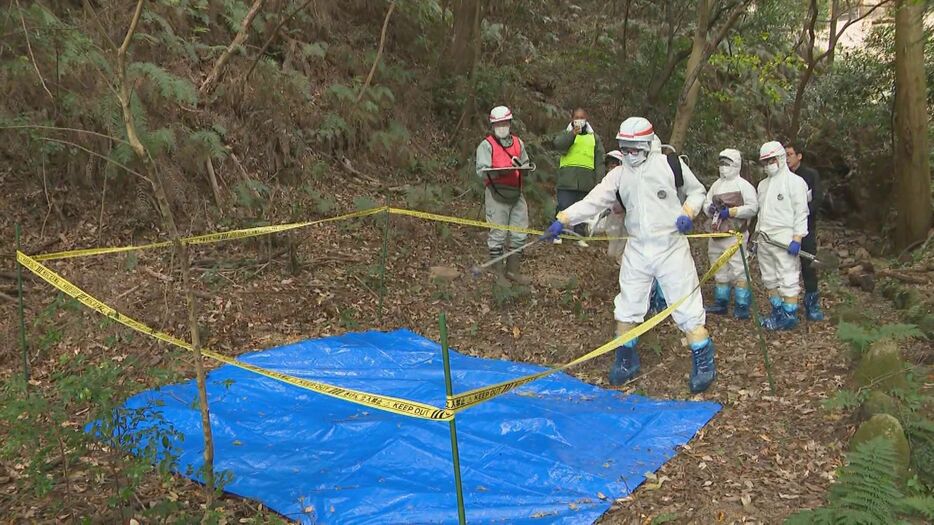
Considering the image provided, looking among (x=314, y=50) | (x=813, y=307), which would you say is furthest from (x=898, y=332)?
(x=314, y=50)

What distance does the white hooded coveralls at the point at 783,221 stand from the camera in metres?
6.44

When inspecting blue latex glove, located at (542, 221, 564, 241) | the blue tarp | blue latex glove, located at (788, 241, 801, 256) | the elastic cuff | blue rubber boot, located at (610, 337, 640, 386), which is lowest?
the blue tarp

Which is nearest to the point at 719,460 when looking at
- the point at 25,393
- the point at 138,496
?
the point at 138,496

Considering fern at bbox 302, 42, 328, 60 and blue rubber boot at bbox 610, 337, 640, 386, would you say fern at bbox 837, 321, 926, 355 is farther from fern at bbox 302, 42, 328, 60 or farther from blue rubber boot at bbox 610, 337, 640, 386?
fern at bbox 302, 42, 328, 60

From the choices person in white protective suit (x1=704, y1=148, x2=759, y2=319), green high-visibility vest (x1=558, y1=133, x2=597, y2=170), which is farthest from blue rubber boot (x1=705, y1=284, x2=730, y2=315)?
green high-visibility vest (x1=558, y1=133, x2=597, y2=170)

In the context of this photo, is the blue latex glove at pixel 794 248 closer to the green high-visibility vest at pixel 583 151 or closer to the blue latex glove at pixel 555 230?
the green high-visibility vest at pixel 583 151

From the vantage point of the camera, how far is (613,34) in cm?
1488

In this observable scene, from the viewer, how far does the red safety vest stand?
291 inches

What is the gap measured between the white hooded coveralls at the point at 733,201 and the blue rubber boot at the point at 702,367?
1769 mm

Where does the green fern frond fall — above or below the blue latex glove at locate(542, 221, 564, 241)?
below

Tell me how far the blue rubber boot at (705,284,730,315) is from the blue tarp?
2344mm

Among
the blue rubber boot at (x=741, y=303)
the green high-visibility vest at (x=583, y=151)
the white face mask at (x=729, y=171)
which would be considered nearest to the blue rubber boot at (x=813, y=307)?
the blue rubber boot at (x=741, y=303)

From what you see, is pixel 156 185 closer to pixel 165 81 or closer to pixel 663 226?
pixel 663 226

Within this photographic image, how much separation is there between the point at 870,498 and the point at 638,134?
9.32 feet
